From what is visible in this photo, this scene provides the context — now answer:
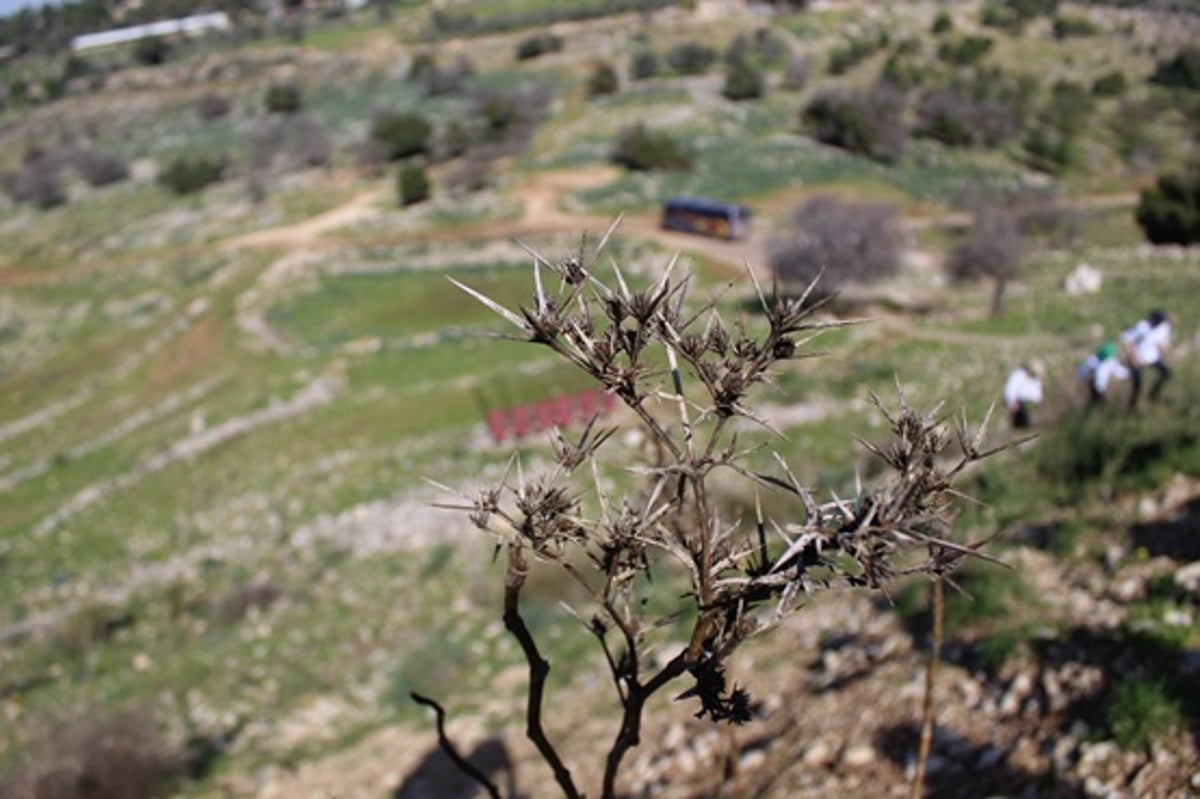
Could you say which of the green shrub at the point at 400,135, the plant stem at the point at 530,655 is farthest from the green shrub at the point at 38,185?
the plant stem at the point at 530,655

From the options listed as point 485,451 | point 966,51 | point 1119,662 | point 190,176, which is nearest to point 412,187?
point 190,176

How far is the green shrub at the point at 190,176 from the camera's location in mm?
60500

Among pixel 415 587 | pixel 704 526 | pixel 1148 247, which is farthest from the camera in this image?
pixel 1148 247

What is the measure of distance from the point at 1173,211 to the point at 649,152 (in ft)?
75.7

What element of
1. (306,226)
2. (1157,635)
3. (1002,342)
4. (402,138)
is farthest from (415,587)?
(402,138)

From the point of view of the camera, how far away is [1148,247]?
1497 inches

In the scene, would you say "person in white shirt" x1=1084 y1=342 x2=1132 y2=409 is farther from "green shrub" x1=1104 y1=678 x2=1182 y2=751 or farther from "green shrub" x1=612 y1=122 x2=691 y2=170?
"green shrub" x1=612 y1=122 x2=691 y2=170

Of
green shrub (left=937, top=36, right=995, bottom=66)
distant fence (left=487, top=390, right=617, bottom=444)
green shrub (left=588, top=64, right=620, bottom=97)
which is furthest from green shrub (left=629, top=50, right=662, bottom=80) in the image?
distant fence (left=487, top=390, right=617, bottom=444)

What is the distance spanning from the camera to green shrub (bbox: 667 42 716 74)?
72438 mm

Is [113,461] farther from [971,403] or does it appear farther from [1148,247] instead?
[1148,247]

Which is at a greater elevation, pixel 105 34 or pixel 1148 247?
pixel 105 34

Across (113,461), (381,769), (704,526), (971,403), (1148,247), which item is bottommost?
(1148,247)

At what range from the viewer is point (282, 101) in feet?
260

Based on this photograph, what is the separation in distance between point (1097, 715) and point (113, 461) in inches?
1066
